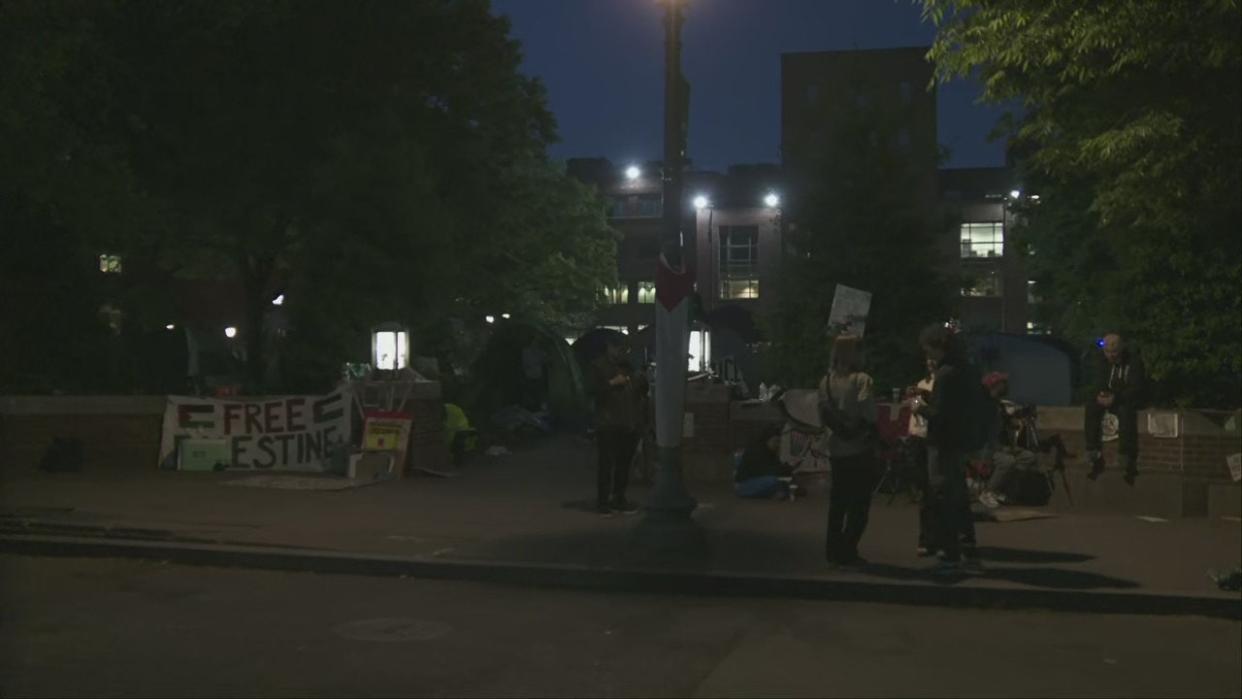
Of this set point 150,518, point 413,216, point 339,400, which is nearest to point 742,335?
point 413,216

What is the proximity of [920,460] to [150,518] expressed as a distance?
7195mm

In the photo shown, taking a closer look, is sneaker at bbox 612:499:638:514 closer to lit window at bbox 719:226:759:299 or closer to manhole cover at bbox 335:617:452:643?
manhole cover at bbox 335:617:452:643

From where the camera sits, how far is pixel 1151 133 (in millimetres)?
Result: 10992

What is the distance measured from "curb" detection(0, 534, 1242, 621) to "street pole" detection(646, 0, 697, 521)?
94 cm

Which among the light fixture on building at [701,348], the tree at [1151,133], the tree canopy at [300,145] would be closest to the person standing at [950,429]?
the tree at [1151,133]

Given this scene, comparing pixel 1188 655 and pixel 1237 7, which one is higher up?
pixel 1237 7

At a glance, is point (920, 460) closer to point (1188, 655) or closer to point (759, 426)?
point (1188, 655)

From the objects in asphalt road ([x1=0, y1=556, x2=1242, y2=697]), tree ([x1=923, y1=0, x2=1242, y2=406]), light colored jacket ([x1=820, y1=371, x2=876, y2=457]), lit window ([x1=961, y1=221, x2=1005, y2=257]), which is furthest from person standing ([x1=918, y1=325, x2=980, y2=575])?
lit window ([x1=961, y1=221, x2=1005, y2=257])

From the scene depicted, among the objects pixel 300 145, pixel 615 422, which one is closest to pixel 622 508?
pixel 615 422

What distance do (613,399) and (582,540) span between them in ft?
6.41

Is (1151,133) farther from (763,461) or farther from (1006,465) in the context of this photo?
(763,461)

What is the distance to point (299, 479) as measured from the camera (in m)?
15.5

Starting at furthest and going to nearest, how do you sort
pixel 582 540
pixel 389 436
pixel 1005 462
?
pixel 389 436
pixel 1005 462
pixel 582 540

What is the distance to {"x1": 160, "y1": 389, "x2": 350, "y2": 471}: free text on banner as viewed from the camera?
1677 centimetres
